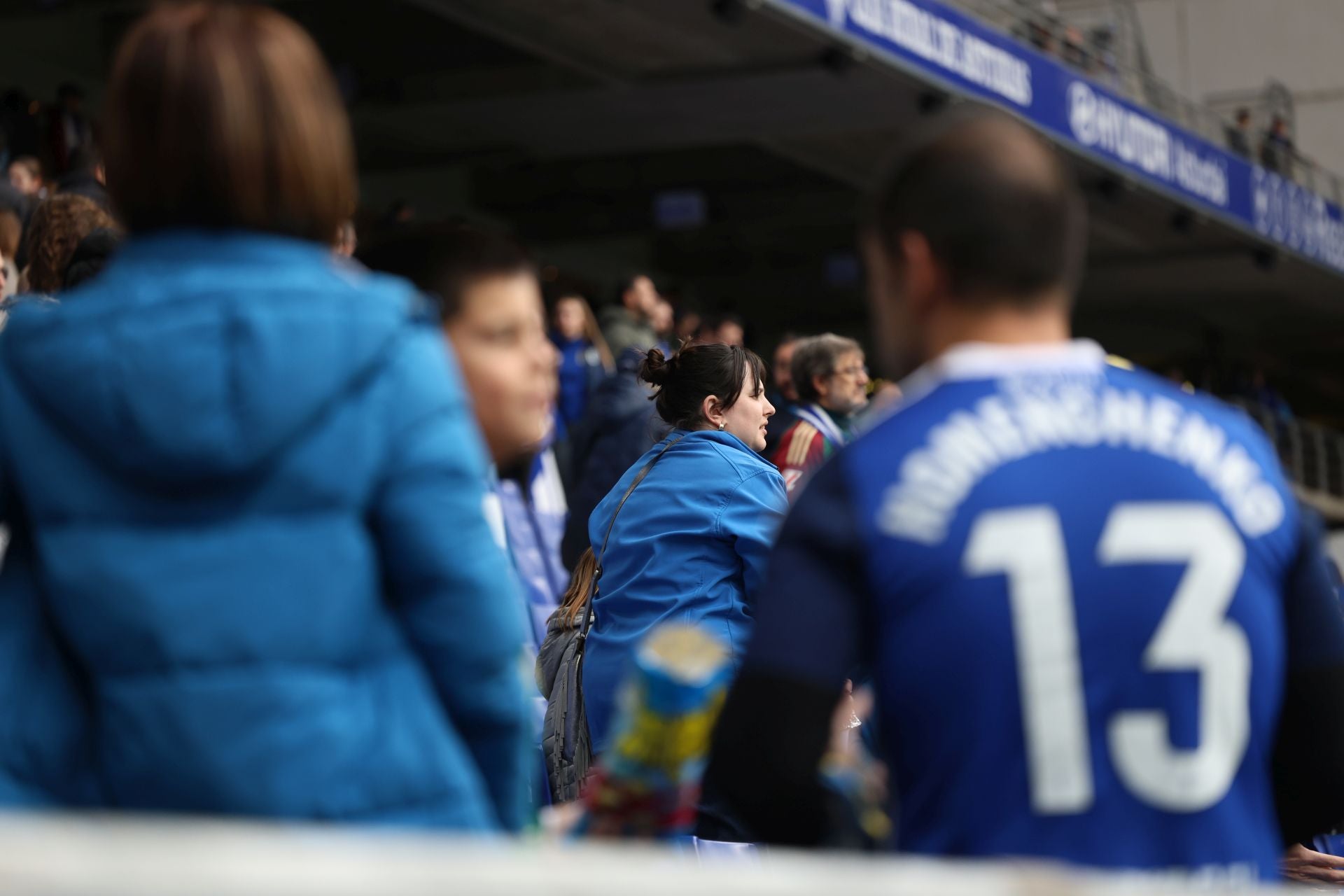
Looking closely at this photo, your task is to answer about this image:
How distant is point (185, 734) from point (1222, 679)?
112cm

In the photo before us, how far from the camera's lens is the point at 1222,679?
209 centimetres

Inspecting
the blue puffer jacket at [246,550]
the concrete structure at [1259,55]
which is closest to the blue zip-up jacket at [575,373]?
the blue puffer jacket at [246,550]

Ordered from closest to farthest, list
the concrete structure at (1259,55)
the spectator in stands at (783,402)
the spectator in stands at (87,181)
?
1. the spectator in stands at (87,181)
2. the spectator in stands at (783,402)
3. the concrete structure at (1259,55)

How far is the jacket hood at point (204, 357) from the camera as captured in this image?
1.95m

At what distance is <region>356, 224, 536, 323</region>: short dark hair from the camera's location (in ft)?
7.76

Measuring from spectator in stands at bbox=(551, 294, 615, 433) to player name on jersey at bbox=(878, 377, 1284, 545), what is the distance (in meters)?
9.06

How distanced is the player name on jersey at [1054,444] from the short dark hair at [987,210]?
13cm

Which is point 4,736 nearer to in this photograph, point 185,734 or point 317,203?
point 185,734

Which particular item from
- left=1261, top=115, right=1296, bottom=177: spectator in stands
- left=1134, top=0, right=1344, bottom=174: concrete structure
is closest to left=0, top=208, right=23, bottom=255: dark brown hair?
left=1261, top=115, right=1296, bottom=177: spectator in stands

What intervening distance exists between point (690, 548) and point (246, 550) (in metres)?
2.71

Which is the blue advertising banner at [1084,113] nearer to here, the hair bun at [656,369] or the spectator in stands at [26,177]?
the spectator in stands at [26,177]

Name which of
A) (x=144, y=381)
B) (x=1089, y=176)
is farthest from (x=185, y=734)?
(x=1089, y=176)

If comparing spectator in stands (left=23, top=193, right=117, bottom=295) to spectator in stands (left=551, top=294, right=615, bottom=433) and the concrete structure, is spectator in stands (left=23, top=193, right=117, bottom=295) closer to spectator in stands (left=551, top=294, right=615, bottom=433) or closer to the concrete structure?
spectator in stands (left=551, top=294, right=615, bottom=433)

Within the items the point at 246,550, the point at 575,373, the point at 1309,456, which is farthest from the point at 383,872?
the point at 1309,456
